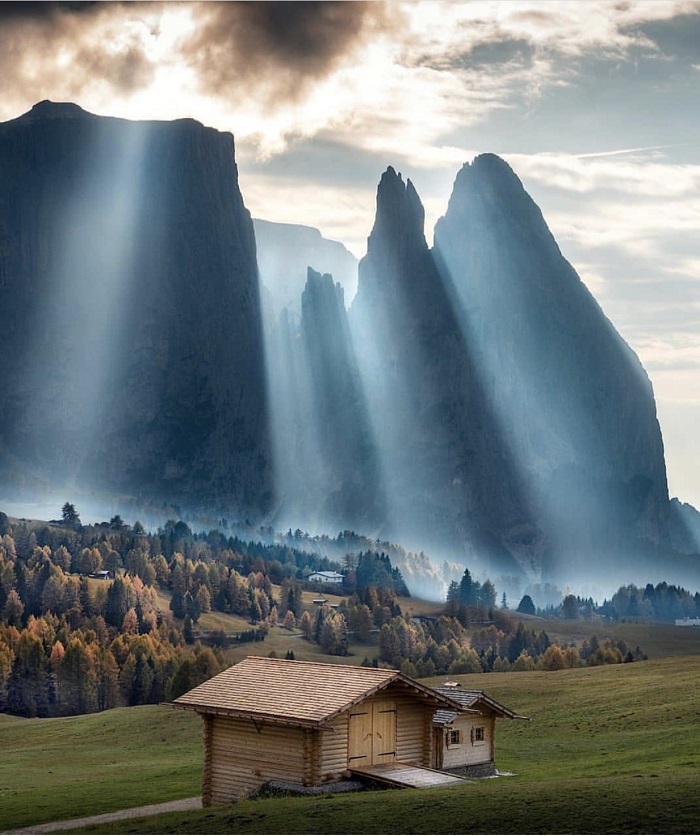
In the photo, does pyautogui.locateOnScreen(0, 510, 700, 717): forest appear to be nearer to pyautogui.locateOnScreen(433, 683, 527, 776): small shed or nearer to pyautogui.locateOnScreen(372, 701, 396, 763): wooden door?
pyautogui.locateOnScreen(433, 683, 527, 776): small shed

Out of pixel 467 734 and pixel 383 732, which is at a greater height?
pixel 383 732

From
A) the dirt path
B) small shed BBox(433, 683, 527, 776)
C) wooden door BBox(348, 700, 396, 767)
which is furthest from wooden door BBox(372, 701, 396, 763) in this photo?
the dirt path

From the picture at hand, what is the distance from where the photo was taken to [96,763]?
65188 millimetres

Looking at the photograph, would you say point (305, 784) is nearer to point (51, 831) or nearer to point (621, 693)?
point (51, 831)

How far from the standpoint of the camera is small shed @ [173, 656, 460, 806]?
127 feet

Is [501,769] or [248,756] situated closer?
[248,756]

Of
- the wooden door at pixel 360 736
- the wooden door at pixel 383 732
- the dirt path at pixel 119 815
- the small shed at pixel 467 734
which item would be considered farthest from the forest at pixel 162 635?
the wooden door at pixel 360 736

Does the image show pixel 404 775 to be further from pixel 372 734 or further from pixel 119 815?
pixel 119 815

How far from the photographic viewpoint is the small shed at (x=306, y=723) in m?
38.6

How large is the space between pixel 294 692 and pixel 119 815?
27.4 ft

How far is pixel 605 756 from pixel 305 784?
17.5m

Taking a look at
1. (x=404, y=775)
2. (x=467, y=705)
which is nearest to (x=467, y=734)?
(x=467, y=705)

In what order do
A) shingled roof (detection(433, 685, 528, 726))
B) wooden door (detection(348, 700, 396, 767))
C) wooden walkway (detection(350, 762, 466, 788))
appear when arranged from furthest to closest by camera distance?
shingled roof (detection(433, 685, 528, 726))
wooden door (detection(348, 700, 396, 767))
wooden walkway (detection(350, 762, 466, 788))

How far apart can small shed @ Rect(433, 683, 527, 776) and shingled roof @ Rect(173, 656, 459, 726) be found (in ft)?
5.22
